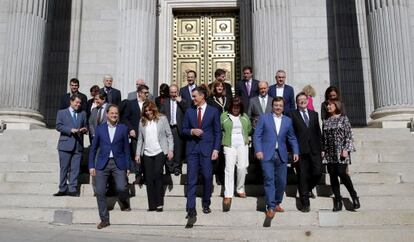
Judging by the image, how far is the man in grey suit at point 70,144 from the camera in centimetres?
818

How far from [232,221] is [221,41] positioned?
9904 millimetres

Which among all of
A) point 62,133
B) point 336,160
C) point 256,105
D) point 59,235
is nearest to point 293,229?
point 336,160

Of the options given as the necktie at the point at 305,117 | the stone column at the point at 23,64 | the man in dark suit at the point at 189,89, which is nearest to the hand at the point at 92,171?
the man in dark suit at the point at 189,89

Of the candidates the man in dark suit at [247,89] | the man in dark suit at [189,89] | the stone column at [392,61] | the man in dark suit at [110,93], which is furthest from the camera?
the stone column at [392,61]

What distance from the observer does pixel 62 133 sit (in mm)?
8469

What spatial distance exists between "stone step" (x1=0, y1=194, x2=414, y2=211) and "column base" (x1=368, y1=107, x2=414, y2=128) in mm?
4212

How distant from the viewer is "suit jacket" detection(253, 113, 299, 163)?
24.2 feet

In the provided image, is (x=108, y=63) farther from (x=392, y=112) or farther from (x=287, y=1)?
(x=392, y=112)

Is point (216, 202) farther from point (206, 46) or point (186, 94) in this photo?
point (206, 46)

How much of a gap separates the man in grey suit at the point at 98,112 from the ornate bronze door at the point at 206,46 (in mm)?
6950

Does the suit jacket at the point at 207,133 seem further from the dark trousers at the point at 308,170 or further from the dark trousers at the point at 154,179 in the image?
the dark trousers at the point at 308,170

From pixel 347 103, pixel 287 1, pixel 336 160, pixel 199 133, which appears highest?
pixel 287 1

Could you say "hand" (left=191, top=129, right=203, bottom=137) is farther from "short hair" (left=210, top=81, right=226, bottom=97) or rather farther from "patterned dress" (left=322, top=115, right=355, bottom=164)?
"patterned dress" (left=322, top=115, right=355, bottom=164)

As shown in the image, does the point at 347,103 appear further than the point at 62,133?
Yes
